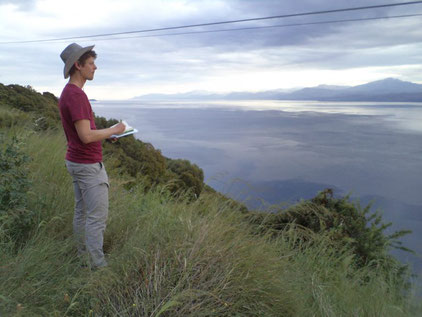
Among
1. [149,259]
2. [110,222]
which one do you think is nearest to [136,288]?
[149,259]

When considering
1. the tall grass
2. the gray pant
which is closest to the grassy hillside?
the tall grass

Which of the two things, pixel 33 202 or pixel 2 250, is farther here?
pixel 33 202

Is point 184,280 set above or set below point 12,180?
below

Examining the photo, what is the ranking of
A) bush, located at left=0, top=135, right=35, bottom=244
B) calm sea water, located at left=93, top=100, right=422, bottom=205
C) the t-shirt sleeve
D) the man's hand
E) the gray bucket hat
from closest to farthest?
the t-shirt sleeve, the gray bucket hat, the man's hand, bush, located at left=0, top=135, right=35, bottom=244, calm sea water, located at left=93, top=100, right=422, bottom=205

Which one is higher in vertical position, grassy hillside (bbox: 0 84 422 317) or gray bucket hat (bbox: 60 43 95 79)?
gray bucket hat (bbox: 60 43 95 79)

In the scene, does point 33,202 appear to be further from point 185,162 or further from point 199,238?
point 185,162

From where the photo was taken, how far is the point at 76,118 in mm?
2598

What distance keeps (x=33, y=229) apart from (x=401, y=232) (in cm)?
1092

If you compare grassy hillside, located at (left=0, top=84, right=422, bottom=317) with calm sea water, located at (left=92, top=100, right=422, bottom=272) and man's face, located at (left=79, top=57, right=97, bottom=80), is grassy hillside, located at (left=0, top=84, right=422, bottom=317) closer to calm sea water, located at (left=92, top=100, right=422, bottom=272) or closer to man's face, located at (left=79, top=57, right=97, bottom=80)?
man's face, located at (left=79, top=57, right=97, bottom=80)

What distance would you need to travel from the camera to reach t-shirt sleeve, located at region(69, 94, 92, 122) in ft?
8.54

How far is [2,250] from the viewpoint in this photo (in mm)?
2648

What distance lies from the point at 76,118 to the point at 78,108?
8cm

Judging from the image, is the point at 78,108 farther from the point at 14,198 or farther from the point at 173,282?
the point at 173,282

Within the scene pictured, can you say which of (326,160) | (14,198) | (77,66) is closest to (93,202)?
(14,198)
